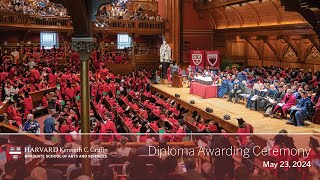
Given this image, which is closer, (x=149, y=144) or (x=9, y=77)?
(x=149, y=144)

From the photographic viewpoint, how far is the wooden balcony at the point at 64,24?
20.3 meters

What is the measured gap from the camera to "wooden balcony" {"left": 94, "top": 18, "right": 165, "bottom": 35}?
2766 centimetres

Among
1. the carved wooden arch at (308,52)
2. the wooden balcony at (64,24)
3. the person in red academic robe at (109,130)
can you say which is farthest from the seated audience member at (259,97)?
A: the wooden balcony at (64,24)

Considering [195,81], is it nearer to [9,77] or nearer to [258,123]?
[258,123]

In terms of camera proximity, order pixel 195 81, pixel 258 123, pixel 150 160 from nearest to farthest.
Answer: pixel 150 160
pixel 258 123
pixel 195 81

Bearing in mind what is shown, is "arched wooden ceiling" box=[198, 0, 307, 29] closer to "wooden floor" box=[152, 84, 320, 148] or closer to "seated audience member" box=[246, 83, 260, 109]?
"seated audience member" box=[246, 83, 260, 109]

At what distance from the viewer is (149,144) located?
8.51 m

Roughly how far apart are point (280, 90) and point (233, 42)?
14.1m

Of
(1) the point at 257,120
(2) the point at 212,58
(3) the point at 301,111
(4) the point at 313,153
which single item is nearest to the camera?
(4) the point at 313,153

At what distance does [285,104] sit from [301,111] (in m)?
1.30

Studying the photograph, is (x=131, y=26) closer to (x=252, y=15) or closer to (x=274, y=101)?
(x=252, y=15)

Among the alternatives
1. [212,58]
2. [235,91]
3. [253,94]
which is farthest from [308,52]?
[253,94]

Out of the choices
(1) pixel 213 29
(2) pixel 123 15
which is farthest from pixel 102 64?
(1) pixel 213 29

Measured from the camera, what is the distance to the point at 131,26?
28438 millimetres
